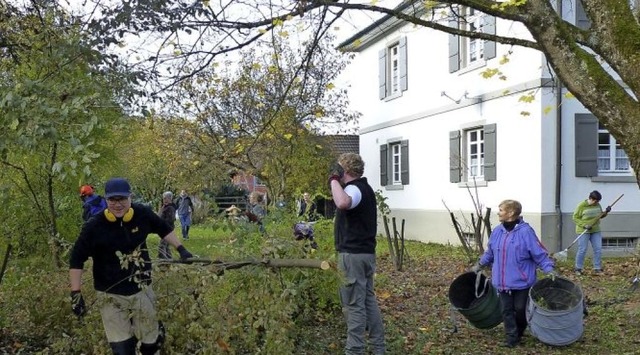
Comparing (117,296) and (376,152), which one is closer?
(117,296)

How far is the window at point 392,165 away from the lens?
20.8m

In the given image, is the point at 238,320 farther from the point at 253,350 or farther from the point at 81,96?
the point at 81,96

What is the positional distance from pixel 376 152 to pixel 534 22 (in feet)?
57.1

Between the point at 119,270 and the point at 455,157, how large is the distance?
42.7 ft

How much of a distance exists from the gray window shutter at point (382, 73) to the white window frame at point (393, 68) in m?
0.12

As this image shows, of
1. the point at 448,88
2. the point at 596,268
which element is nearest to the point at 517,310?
the point at 596,268

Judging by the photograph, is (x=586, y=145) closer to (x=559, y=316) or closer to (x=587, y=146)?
(x=587, y=146)

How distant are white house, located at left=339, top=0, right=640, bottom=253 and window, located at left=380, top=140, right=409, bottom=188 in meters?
0.03

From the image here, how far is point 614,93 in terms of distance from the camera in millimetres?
4797

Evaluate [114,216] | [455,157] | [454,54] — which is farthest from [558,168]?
[114,216]

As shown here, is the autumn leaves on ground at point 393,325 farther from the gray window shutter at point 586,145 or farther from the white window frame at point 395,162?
the white window frame at point 395,162

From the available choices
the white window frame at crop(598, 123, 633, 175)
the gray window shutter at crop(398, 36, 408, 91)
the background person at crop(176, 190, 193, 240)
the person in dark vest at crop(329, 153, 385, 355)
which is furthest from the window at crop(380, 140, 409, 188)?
the person in dark vest at crop(329, 153, 385, 355)

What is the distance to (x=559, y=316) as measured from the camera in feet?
21.3

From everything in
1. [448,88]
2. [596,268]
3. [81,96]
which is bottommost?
[596,268]
